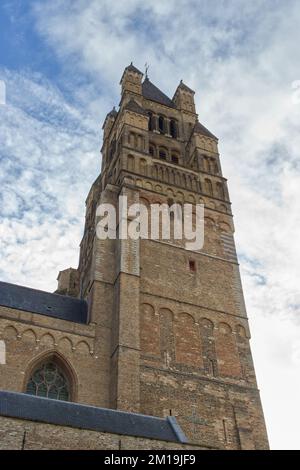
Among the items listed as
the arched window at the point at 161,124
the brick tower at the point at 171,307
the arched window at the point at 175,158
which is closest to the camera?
the brick tower at the point at 171,307

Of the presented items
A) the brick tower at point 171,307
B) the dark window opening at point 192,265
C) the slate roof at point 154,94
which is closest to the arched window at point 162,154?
the brick tower at point 171,307

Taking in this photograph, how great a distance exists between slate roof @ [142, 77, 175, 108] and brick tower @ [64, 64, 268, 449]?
16.6ft

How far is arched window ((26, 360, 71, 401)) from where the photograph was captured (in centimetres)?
2011

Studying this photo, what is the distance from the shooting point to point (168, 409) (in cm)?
2038

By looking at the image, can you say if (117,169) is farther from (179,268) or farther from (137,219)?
(179,268)

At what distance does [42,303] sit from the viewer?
23969mm

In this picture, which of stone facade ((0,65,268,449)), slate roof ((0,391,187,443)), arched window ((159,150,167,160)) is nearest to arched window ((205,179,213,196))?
stone facade ((0,65,268,449))

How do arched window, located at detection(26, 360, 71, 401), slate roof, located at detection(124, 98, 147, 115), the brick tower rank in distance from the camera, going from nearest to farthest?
arched window, located at detection(26, 360, 71, 401), the brick tower, slate roof, located at detection(124, 98, 147, 115)

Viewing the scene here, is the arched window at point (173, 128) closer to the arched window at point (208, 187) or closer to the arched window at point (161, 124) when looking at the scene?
the arched window at point (161, 124)

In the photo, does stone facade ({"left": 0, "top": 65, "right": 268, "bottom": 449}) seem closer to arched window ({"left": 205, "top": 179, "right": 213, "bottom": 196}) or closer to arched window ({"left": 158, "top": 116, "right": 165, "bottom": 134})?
arched window ({"left": 205, "top": 179, "right": 213, "bottom": 196})

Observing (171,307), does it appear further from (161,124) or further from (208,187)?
(161,124)

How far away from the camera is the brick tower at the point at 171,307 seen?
20734 millimetres

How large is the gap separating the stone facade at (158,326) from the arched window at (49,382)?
1.33ft
